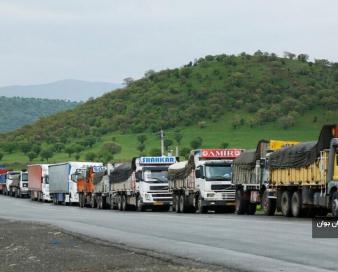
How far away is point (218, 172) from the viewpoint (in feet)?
147

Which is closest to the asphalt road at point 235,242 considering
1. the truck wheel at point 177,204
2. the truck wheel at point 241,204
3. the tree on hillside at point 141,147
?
the truck wheel at point 241,204

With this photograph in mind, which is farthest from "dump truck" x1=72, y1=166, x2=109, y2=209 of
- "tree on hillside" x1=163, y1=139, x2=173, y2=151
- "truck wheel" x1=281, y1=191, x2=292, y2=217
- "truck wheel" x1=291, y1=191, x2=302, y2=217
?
"tree on hillside" x1=163, y1=139, x2=173, y2=151

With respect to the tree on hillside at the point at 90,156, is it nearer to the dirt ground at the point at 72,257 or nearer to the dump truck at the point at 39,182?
the dump truck at the point at 39,182

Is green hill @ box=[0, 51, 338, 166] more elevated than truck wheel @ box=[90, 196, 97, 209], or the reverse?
green hill @ box=[0, 51, 338, 166]

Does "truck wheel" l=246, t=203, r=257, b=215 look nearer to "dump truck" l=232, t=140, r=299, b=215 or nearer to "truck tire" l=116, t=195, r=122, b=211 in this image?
"dump truck" l=232, t=140, r=299, b=215

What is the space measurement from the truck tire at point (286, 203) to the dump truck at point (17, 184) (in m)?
58.5

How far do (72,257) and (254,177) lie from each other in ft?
74.7

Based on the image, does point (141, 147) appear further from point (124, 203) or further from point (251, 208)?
point (251, 208)

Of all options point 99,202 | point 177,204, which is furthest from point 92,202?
point 177,204

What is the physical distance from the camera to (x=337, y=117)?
511ft

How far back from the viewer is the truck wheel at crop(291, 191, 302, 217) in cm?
3545

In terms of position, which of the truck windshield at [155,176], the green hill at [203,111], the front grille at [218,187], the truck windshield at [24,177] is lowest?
the front grille at [218,187]

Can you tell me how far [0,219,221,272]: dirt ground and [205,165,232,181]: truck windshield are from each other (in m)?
18.2

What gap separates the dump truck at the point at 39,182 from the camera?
77.7 meters
